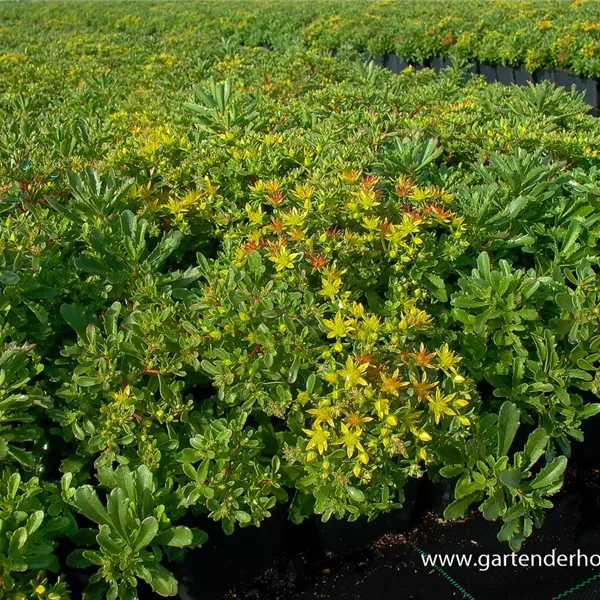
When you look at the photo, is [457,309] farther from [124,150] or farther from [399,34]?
[399,34]

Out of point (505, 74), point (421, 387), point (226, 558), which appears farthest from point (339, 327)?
point (505, 74)

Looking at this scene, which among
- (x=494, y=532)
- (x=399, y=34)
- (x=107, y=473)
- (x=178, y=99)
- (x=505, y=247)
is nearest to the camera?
(x=107, y=473)

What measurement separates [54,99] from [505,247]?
3.04 m

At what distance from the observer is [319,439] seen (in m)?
1.58

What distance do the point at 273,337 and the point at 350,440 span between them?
1.00ft

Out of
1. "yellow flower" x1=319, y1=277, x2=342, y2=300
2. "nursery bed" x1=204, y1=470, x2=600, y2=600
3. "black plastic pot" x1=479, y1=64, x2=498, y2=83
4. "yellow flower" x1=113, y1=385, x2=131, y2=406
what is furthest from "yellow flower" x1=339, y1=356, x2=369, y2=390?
"black plastic pot" x1=479, y1=64, x2=498, y2=83

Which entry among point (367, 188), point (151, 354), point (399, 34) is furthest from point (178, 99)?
point (399, 34)

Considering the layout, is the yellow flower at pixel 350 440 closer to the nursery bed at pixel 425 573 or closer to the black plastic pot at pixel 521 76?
the nursery bed at pixel 425 573

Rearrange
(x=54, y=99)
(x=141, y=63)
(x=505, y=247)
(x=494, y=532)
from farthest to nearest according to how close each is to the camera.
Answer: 1. (x=141, y=63)
2. (x=54, y=99)
3. (x=494, y=532)
4. (x=505, y=247)

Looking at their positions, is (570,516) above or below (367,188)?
below

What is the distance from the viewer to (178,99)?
3.48 metres

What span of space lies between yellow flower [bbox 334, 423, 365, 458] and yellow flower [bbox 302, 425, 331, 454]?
0.09 ft

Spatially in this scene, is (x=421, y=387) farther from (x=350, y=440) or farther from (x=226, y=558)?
(x=226, y=558)

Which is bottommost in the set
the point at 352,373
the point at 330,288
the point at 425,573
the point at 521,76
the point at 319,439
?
the point at 425,573
